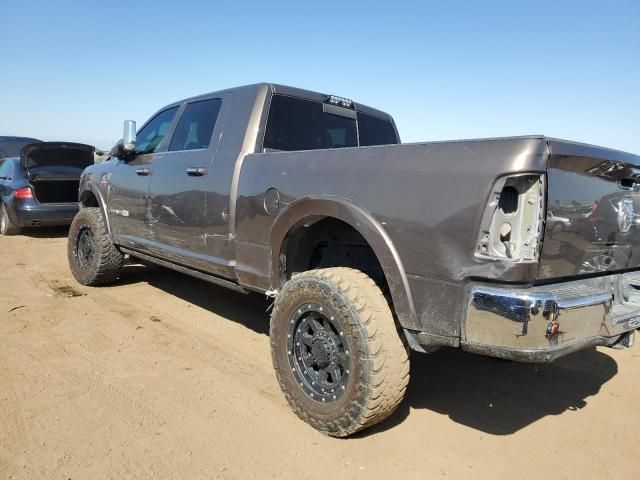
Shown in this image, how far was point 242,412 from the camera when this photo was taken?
2840 mm

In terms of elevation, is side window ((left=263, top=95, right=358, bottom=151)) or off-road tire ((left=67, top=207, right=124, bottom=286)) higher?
side window ((left=263, top=95, right=358, bottom=151))

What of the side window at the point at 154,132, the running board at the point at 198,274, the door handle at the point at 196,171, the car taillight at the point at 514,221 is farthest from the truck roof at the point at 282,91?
the car taillight at the point at 514,221

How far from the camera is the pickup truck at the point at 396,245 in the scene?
2045mm

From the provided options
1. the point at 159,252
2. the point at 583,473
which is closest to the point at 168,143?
the point at 159,252

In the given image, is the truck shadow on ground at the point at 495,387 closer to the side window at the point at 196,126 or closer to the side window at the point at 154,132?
the side window at the point at 196,126

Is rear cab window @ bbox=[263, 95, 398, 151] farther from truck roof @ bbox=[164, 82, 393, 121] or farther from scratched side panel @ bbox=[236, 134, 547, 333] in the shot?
scratched side panel @ bbox=[236, 134, 547, 333]

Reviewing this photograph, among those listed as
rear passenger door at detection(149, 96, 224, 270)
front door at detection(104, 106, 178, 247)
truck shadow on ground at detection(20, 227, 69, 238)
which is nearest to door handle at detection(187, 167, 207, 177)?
rear passenger door at detection(149, 96, 224, 270)

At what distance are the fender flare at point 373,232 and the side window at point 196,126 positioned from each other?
1.37m

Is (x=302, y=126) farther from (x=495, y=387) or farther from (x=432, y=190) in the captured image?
(x=495, y=387)

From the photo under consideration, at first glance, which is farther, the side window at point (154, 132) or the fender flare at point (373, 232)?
the side window at point (154, 132)

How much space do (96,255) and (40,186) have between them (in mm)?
4649

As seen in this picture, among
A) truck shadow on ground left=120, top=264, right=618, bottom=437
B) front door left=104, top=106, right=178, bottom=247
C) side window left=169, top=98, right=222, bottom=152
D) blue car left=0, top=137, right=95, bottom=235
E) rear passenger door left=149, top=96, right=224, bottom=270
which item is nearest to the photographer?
truck shadow on ground left=120, top=264, right=618, bottom=437

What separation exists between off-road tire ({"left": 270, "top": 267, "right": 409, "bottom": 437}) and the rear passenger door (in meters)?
1.37

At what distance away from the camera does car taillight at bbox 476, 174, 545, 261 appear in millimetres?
2031
